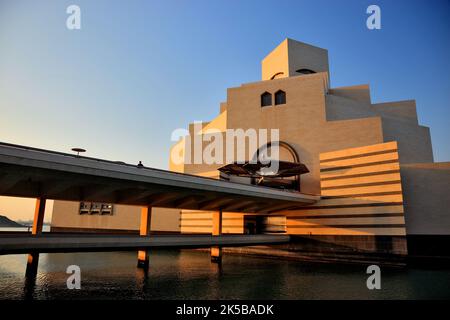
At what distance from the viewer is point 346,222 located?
32.6 meters

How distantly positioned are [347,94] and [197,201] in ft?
108

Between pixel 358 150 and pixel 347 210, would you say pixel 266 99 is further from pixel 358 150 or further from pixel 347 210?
pixel 347 210

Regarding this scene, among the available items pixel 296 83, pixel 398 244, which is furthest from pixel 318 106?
pixel 398 244

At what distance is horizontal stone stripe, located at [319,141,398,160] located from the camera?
1222 inches

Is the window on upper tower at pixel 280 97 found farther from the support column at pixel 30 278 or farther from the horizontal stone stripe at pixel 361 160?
the support column at pixel 30 278

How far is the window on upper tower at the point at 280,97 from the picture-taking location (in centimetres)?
4316

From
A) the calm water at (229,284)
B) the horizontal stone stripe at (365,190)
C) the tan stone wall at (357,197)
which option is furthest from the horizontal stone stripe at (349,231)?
the calm water at (229,284)

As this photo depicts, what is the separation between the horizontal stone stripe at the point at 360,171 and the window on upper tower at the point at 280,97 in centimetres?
1282

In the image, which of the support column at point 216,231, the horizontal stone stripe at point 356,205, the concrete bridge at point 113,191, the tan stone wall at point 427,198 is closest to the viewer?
the concrete bridge at point 113,191

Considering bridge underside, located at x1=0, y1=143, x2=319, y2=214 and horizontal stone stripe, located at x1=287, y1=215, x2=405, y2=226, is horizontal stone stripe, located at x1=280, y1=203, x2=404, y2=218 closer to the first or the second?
horizontal stone stripe, located at x1=287, y1=215, x2=405, y2=226

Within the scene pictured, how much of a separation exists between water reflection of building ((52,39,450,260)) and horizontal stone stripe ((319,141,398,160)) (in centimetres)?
11

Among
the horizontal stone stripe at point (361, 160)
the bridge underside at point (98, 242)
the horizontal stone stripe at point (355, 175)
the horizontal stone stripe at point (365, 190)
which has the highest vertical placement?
the horizontal stone stripe at point (361, 160)

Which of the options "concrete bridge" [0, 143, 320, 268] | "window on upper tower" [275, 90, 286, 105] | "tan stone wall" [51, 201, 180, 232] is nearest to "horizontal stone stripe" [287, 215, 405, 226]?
"concrete bridge" [0, 143, 320, 268]

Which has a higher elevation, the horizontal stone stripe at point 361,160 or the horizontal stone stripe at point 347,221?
the horizontal stone stripe at point 361,160
